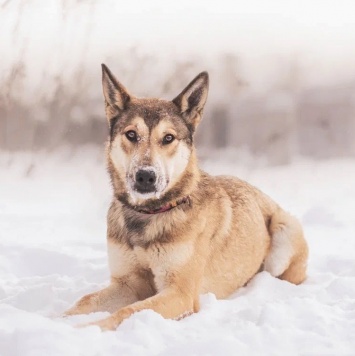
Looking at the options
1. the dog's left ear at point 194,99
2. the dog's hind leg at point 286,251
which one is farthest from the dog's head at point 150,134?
the dog's hind leg at point 286,251

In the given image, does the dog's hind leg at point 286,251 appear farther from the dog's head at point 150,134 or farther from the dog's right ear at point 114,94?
the dog's right ear at point 114,94

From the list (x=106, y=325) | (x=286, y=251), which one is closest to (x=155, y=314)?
(x=106, y=325)

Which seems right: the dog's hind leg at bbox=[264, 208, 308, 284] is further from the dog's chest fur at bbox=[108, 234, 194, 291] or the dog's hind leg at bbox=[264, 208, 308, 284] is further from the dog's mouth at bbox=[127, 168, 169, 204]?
the dog's mouth at bbox=[127, 168, 169, 204]

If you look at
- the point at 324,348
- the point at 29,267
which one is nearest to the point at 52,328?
the point at 324,348

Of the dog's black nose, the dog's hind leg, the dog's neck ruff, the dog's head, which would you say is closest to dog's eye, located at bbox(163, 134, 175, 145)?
the dog's head

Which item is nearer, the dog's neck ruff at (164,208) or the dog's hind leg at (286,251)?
the dog's neck ruff at (164,208)

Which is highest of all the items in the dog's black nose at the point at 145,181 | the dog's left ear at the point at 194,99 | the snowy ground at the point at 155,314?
the dog's left ear at the point at 194,99

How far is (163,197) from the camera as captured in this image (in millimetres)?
4578

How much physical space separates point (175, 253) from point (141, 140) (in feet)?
3.02

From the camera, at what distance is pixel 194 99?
4832 millimetres

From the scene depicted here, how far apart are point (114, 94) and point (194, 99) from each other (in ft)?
2.21

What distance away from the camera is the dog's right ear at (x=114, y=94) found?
4758 millimetres

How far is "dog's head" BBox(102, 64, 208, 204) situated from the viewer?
13.9ft

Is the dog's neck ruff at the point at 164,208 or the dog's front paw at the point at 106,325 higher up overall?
the dog's neck ruff at the point at 164,208
